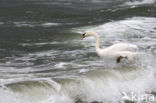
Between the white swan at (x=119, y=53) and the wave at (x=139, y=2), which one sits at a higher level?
the white swan at (x=119, y=53)

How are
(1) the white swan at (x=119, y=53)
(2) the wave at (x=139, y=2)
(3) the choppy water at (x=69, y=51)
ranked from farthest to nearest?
(2) the wave at (x=139, y=2) < (1) the white swan at (x=119, y=53) < (3) the choppy water at (x=69, y=51)

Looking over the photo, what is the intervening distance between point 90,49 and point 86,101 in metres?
5.29

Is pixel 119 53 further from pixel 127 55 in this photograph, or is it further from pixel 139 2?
pixel 139 2

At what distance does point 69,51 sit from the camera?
15539mm

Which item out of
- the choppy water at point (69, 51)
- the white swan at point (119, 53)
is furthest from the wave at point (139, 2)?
the white swan at point (119, 53)

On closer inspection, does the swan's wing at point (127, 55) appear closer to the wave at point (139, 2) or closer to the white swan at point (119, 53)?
the white swan at point (119, 53)

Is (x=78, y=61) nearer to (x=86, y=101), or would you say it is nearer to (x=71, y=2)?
(x=86, y=101)

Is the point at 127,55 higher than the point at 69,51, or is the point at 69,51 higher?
the point at 127,55

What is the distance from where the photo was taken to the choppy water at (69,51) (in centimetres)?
1083

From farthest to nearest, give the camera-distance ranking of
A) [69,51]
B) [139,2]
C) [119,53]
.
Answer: [139,2]
[69,51]
[119,53]

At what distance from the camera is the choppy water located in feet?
35.5

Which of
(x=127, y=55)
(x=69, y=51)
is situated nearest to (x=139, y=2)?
(x=69, y=51)

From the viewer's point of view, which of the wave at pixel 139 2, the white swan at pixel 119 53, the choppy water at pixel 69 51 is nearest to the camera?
the choppy water at pixel 69 51

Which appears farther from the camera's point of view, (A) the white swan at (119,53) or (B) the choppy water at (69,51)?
(A) the white swan at (119,53)
